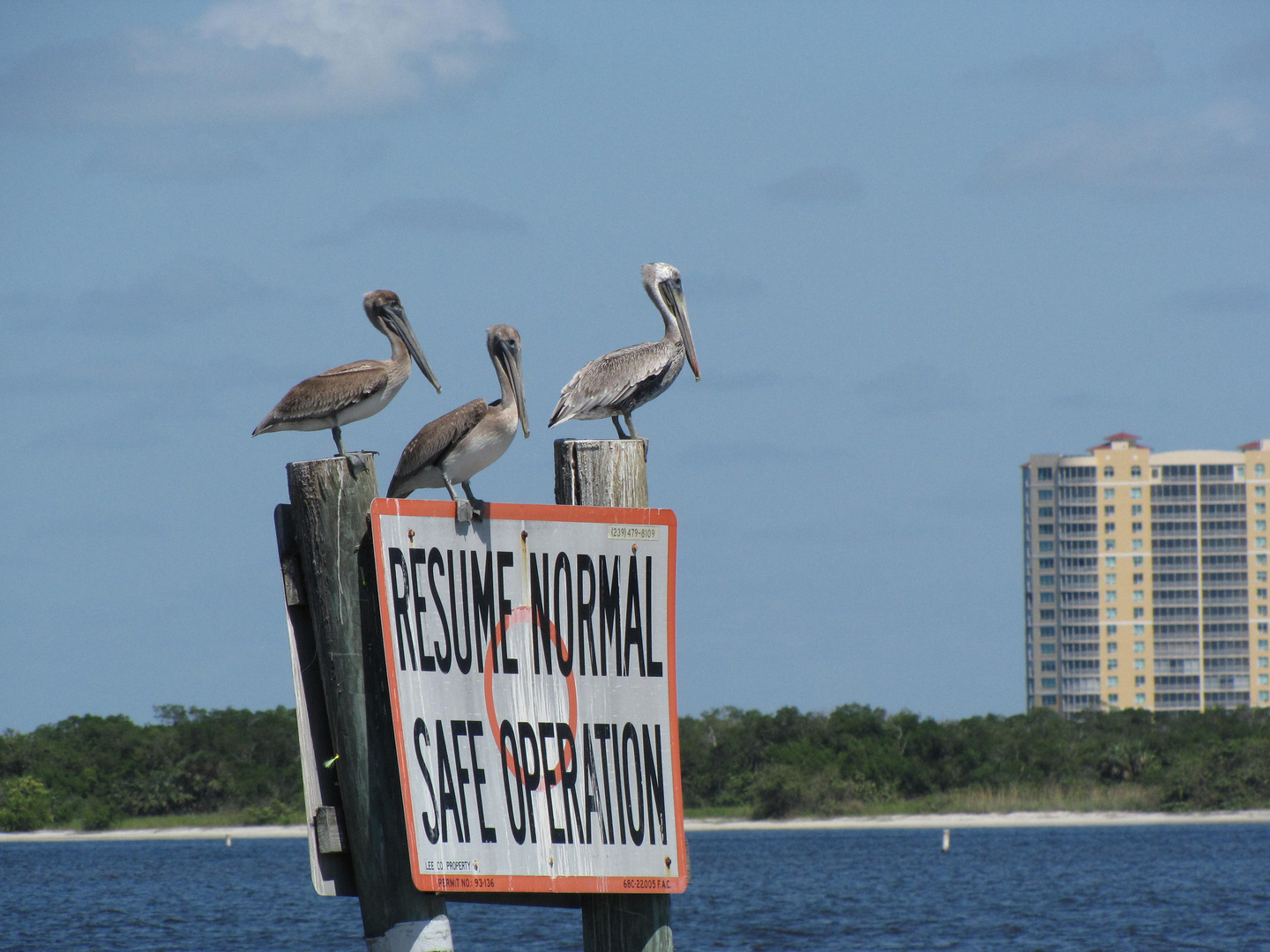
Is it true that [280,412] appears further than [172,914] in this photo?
No

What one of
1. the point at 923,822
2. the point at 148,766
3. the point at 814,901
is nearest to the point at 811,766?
the point at 923,822

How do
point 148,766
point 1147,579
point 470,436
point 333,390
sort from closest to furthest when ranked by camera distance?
point 470,436, point 333,390, point 148,766, point 1147,579

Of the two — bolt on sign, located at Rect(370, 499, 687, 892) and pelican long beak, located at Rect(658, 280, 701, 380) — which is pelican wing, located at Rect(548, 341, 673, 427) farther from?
bolt on sign, located at Rect(370, 499, 687, 892)

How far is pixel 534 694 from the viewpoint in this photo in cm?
514

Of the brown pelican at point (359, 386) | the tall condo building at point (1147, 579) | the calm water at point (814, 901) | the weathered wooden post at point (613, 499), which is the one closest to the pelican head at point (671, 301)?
the brown pelican at point (359, 386)

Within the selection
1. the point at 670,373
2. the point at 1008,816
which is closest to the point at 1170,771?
the point at 1008,816

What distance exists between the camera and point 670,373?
7695mm

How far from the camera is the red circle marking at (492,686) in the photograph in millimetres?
5074

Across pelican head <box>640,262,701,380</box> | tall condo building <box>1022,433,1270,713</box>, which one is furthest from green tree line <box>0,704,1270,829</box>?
pelican head <box>640,262,701,380</box>

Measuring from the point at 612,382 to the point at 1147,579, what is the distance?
139 metres

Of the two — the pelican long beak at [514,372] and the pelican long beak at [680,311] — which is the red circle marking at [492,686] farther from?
the pelican long beak at [680,311]

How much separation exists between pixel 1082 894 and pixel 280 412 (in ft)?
170

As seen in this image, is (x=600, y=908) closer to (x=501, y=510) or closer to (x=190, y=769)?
(x=501, y=510)

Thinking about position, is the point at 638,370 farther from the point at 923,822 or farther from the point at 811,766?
the point at 923,822
